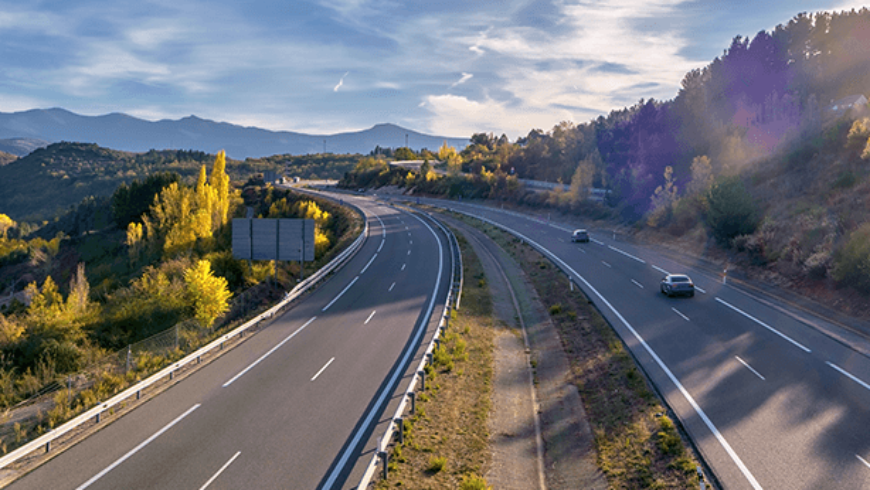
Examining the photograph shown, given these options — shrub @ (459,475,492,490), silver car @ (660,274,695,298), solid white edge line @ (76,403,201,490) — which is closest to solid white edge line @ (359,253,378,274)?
silver car @ (660,274,695,298)

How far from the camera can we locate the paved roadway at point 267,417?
35.2 ft

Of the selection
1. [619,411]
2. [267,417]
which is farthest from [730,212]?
[267,417]

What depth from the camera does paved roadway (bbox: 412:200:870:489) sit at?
1207 cm

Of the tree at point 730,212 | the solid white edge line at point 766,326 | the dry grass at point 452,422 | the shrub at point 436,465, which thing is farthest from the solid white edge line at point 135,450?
the tree at point 730,212

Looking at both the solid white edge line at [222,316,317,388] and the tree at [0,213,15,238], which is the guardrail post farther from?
the tree at [0,213,15,238]

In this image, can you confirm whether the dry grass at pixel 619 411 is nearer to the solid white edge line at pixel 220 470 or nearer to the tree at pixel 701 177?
the solid white edge line at pixel 220 470

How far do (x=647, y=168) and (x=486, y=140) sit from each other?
128 meters

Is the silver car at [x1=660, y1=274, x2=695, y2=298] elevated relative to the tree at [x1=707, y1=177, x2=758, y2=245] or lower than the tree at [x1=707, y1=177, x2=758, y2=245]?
lower

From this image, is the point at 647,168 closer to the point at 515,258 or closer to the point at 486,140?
the point at 515,258

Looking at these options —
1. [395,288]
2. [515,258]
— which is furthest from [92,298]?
[515,258]

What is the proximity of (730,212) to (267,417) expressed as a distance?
3648cm

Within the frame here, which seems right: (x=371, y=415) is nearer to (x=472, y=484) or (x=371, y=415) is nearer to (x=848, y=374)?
(x=472, y=484)

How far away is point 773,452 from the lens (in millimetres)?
12562

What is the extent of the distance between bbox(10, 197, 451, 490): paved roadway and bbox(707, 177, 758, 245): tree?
84.9 ft
